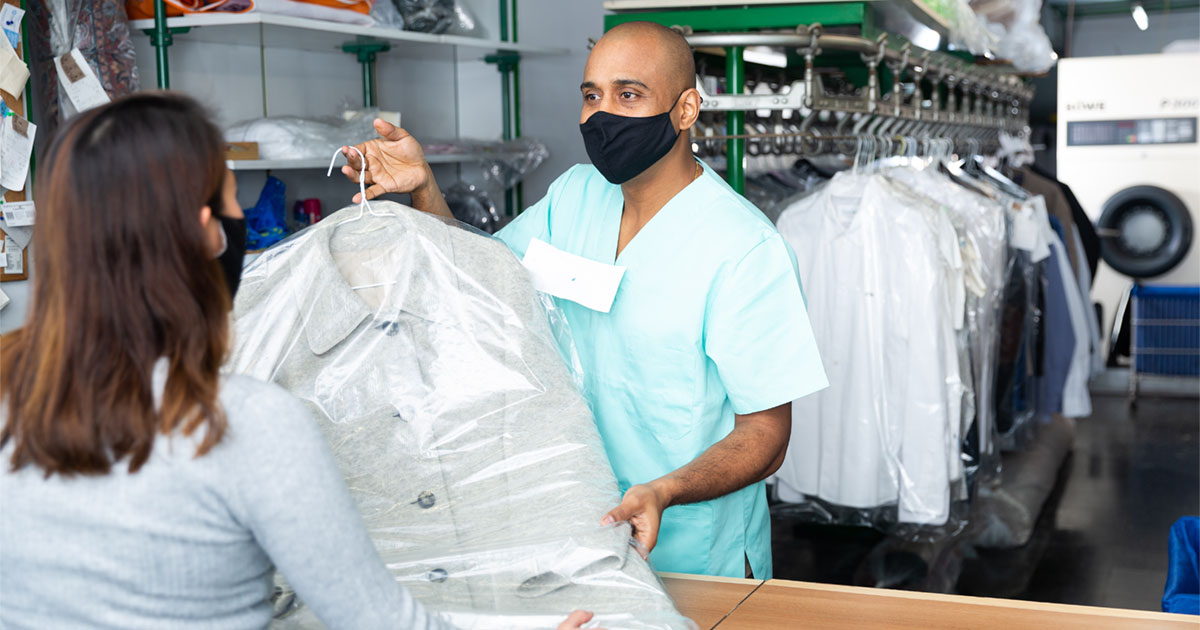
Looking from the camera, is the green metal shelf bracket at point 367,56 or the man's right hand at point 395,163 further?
the green metal shelf bracket at point 367,56

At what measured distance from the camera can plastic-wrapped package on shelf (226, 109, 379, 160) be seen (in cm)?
295

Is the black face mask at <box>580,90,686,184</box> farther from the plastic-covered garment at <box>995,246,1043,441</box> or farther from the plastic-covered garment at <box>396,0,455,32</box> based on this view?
the plastic-covered garment at <box>995,246,1043,441</box>

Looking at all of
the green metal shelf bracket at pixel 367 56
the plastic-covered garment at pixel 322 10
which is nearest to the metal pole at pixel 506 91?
the green metal shelf bracket at pixel 367 56

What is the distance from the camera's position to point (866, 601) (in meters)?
1.39

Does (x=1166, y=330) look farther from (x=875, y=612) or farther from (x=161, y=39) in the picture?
(x=875, y=612)

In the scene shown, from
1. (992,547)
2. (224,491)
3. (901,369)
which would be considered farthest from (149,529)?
(992,547)

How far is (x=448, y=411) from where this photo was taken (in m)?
1.39

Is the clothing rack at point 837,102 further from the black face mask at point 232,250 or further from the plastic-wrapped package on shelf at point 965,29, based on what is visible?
the black face mask at point 232,250

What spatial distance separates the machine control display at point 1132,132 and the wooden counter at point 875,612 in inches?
256

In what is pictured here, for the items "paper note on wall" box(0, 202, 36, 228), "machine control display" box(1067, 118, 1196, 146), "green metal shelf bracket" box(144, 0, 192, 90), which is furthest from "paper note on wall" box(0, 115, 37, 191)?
"machine control display" box(1067, 118, 1196, 146)

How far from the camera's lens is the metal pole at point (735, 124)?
2820 mm

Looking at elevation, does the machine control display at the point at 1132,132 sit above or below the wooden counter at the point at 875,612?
above

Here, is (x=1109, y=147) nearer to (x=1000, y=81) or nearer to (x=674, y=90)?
(x=1000, y=81)

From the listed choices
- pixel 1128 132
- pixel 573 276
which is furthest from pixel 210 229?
pixel 1128 132
